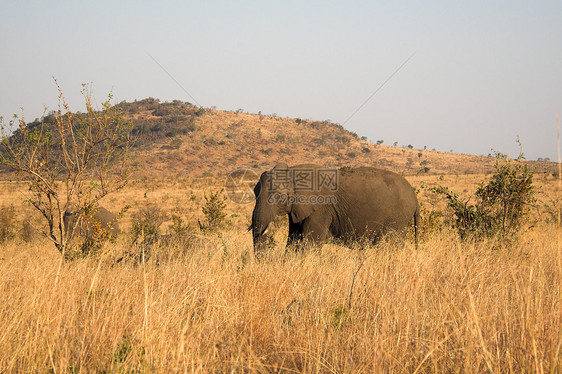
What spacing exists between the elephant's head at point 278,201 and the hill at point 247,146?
153 feet

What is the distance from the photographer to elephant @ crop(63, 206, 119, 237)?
8.09 metres

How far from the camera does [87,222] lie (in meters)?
8.08

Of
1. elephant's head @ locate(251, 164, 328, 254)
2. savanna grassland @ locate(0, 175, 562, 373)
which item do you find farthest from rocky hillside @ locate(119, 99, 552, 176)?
savanna grassland @ locate(0, 175, 562, 373)

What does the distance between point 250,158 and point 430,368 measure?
204 ft

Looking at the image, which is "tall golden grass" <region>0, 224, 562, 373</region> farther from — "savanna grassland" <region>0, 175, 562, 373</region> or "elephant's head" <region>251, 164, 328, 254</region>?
"elephant's head" <region>251, 164, 328, 254</region>

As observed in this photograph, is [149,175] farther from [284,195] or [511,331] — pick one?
[511,331]

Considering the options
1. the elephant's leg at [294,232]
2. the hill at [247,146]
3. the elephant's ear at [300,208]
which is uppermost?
the hill at [247,146]

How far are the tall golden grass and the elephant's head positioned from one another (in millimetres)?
2960

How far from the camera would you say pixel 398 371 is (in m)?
3.07

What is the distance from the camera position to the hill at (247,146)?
201ft

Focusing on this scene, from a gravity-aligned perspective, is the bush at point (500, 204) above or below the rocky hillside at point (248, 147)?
below

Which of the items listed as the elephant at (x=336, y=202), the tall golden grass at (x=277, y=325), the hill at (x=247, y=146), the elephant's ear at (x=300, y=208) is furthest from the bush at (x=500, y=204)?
the hill at (x=247, y=146)

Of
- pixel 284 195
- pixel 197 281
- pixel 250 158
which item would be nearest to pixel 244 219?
pixel 284 195

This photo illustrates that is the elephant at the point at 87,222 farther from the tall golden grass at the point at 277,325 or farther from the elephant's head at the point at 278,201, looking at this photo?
the elephant's head at the point at 278,201
